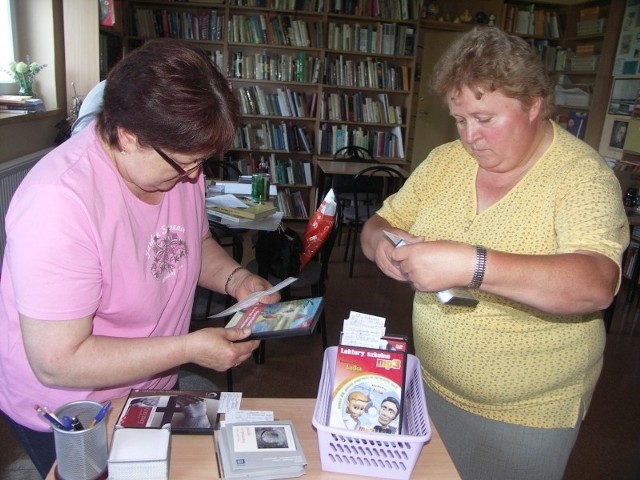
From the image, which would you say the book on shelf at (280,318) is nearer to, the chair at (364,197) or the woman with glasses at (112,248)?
the woman with glasses at (112,248)

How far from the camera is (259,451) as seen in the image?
934mm

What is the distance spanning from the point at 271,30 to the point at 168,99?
204 inches

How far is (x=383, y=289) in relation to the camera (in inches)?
167

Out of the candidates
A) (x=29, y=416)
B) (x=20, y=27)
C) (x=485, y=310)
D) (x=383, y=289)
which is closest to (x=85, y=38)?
(x=20, y=27)

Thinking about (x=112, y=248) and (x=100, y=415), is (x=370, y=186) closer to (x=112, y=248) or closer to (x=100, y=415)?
(x=112, y=248)

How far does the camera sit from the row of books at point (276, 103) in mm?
5766

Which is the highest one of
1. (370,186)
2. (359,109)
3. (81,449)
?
(359,109)

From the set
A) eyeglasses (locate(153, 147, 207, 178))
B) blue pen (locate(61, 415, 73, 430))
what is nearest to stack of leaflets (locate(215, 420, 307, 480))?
blue pen (locate(61, 415, 73, 430))

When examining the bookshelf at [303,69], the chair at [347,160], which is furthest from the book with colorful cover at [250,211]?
the bookshelf at [303,69]

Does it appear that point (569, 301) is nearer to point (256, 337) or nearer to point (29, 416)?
point (256, 337)

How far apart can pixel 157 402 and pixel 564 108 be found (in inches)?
242

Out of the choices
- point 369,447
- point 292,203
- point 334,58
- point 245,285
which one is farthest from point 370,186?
point 369,447

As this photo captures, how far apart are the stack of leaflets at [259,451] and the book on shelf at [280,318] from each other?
0.19 meters

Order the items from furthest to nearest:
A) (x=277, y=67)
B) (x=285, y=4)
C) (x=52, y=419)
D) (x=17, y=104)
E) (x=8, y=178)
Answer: (x=277, y=67) < (x=285, y=4) < (x=17, y=104) < (x=8, y=178) < (x=52, y=419)
